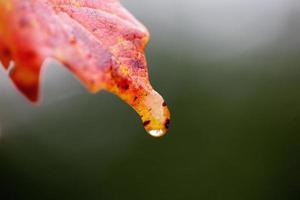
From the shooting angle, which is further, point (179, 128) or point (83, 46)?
point (179, 128)

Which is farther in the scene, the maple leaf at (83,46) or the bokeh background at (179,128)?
the bokeh background at (179,128)

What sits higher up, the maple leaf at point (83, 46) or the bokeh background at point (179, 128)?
the maple leaf at point (83, 46)

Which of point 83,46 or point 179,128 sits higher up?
point 83,46

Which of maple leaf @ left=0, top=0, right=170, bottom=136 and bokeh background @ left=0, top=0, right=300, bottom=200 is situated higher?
maple leaf @ left=0, top=0, right=170, bottom=136

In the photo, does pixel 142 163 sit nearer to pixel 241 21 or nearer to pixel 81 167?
pixel 81 167
